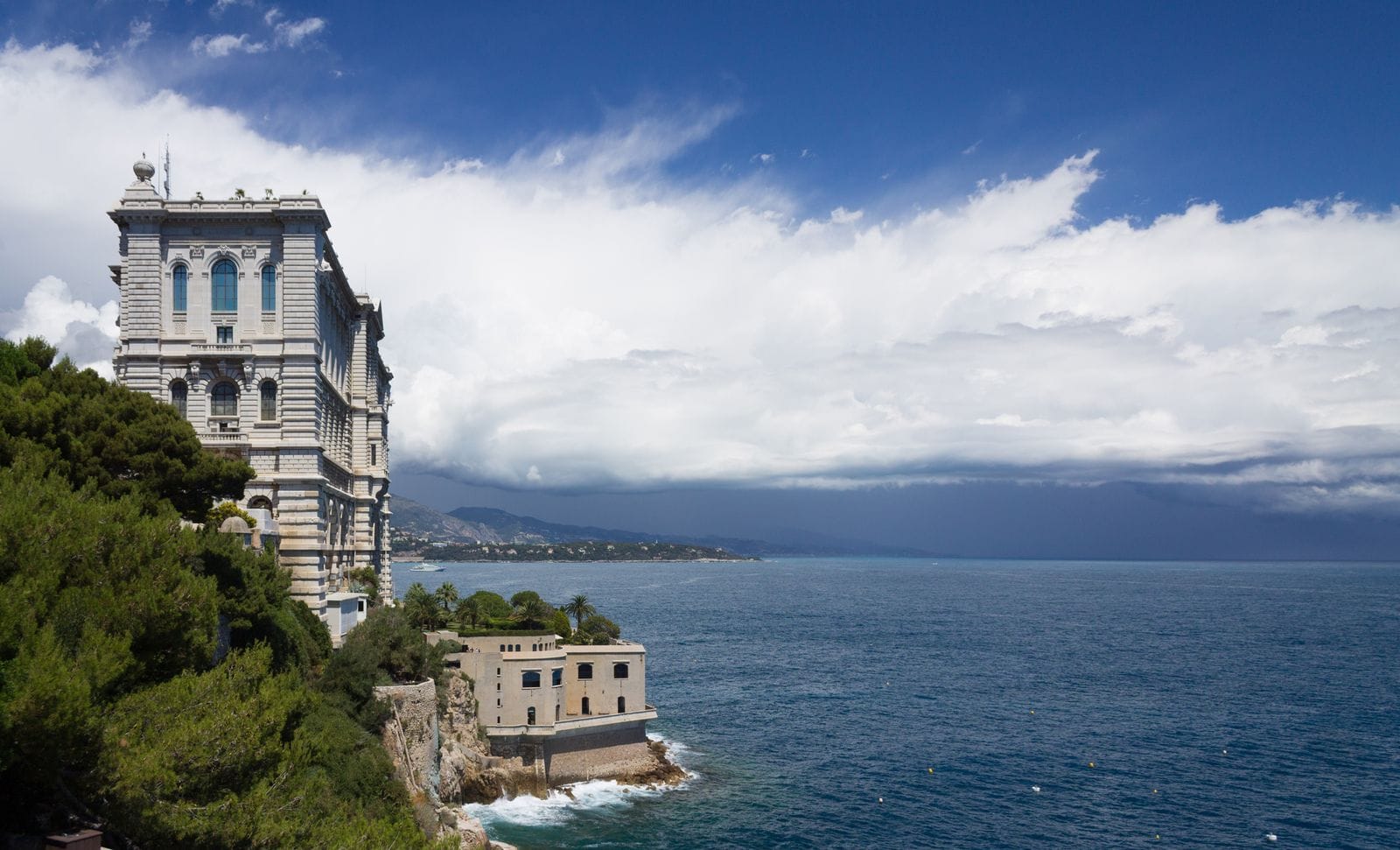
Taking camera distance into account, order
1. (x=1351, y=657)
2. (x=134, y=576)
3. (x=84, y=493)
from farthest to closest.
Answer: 1. (x=1351, y=657)
2. (x=84, y=493)
3. (x=134, y=576)

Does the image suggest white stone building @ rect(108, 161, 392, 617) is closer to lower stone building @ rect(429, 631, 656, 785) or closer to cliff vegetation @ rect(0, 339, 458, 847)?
lower stone building @ rect(429, 631, 656, 785)

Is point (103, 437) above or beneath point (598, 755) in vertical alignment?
above

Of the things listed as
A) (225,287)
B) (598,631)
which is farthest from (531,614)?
(225,287)

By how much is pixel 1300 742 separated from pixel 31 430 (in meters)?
78.0

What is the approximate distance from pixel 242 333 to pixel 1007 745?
57.0m

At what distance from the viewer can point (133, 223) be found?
4581 centimetres

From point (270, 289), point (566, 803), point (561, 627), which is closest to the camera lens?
point (270, 289)

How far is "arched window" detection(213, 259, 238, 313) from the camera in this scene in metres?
46.5

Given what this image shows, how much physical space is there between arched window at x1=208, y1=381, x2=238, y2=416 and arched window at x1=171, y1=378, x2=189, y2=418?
46.5 inches

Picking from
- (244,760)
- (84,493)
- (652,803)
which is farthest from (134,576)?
(652,803)

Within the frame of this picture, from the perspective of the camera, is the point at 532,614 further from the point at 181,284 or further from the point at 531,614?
the point at 181,284

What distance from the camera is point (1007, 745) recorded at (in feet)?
217

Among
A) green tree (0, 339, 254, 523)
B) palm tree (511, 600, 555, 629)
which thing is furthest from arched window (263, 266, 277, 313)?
palm tree (511, 600, 555, 629)

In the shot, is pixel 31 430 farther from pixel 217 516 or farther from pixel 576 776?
pixel 576 776
